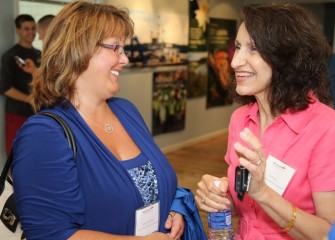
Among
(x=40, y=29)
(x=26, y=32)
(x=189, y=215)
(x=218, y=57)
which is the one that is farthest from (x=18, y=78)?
(x=218, y=57)

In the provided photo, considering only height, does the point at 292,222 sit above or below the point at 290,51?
below

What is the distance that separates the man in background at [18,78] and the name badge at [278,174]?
3709mm

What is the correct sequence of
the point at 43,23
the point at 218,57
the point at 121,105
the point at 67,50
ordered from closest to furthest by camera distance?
the point at 67,50 → the point at 121,105 → the point at 43,23 → the point at 218,57

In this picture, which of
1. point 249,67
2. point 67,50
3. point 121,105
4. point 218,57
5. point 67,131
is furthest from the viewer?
point 218,57

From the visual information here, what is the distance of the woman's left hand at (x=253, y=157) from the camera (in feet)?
4.14

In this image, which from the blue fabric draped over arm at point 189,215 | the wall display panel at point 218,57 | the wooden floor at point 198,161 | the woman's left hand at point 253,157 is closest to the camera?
the woman's left hand at point 253,157

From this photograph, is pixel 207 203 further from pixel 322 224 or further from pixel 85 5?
pixel 85 5

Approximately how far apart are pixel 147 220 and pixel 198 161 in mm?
5414

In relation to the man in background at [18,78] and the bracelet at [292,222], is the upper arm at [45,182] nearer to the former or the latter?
the bracelet at [292,222]

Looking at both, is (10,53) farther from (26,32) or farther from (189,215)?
(189,215)

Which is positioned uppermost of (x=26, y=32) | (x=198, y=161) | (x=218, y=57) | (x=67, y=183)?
(x=26, y=32)

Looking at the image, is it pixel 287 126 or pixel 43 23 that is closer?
pixel 287 126

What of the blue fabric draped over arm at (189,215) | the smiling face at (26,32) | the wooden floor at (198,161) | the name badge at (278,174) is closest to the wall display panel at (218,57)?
the wooden floor at (198,161)

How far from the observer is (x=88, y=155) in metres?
1.41
